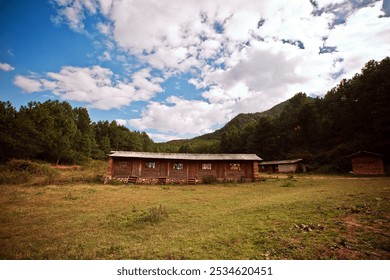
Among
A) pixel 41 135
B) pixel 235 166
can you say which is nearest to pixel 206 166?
pixel 235 166

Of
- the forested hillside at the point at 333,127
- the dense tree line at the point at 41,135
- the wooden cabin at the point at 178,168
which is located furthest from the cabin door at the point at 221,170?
the dense tree line at the point at 41,135

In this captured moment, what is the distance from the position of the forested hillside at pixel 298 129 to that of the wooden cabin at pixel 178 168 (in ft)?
75.4

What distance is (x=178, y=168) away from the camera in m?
28.2

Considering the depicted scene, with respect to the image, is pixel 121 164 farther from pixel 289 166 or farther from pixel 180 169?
pixel 289 166

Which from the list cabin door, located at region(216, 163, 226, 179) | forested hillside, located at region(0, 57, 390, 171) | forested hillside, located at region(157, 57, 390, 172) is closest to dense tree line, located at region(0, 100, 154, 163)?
forested hillside, located at region(0, 57, 390, 171)

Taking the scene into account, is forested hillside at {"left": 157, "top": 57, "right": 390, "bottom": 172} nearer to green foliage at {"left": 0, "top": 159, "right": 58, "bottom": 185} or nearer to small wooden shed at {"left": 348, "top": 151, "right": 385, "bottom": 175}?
small wooden shed at {"left": 348, "top": 151, "right": 385, "bottom": 175}

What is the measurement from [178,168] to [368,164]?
3116 centimetres

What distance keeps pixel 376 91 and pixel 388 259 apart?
4873 centimetres

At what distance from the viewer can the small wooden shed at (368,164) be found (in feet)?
103

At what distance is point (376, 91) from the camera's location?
39.7 meters

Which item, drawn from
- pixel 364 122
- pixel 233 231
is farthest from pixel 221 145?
pixel 233 231

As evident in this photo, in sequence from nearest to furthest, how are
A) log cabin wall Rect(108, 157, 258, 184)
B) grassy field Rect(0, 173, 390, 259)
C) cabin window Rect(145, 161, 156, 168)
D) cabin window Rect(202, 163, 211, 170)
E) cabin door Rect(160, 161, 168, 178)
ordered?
1. grassy field Rect(0, 173, 390, 259)
2. log cabin wall Rect(108, 157, 258, 184)
3. cabin window Rect(145, 161, 156, 168)
4. cabin door Rect(160, 161, 168, 178)
5. cabin window Rect(202, 163, 211, 170)

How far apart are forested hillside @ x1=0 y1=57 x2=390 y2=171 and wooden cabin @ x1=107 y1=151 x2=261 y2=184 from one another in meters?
23.0

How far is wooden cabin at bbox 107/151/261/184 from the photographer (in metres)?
26.9
